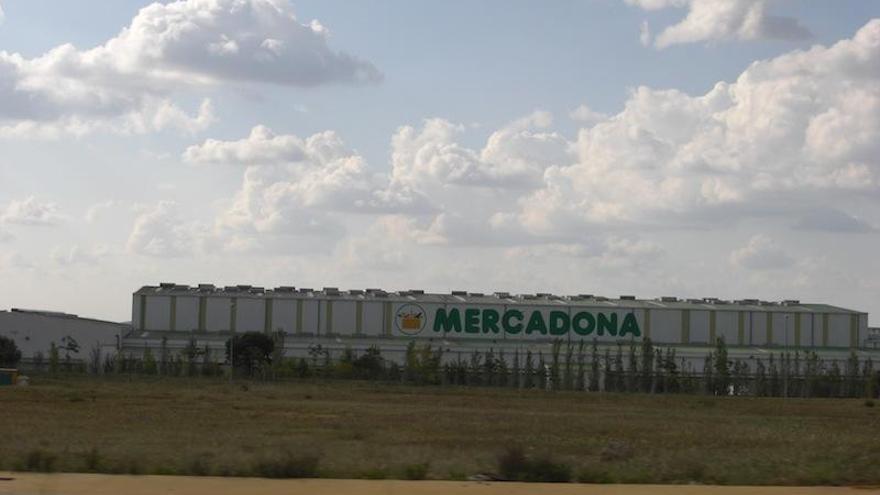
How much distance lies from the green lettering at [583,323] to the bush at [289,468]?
9638 centimetres

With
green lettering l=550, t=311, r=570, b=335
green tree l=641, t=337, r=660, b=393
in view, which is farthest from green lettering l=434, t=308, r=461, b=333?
green tree l=641, t=337, r=660, b=393

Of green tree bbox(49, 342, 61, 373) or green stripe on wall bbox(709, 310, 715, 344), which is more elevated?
green stripe on wall bbox(709, 310, 715, 344)

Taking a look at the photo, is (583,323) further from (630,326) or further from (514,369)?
(514,369)

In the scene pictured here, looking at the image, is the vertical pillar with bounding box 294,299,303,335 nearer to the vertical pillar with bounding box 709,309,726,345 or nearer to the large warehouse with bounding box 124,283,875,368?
the large warehouse with bounding box 124,283,875,368

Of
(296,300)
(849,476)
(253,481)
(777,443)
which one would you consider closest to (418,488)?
(253,481)

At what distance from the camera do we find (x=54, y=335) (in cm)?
10644

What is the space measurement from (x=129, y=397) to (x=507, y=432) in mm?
25791

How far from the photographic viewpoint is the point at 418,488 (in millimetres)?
16750

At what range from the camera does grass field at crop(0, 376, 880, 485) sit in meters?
20.0

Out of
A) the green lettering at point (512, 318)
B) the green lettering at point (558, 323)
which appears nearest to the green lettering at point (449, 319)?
the green lettering at point (512, 318)

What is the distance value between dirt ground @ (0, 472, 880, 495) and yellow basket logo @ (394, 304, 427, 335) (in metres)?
95.2

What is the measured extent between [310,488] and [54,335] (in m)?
→ 95.6

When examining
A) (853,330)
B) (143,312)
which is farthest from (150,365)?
(853,330)

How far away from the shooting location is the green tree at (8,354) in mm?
92625
